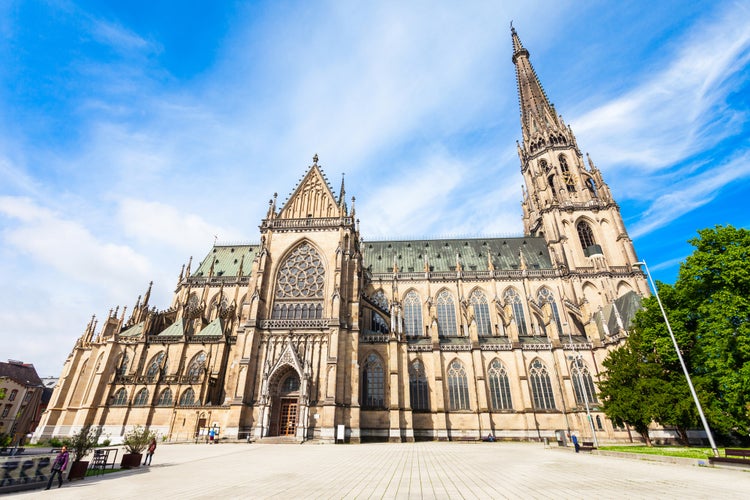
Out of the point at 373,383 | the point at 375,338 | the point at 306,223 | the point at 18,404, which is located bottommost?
the point at 18,404

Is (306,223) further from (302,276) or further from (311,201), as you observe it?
(302,276)

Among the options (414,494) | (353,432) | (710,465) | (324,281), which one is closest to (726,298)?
(710,465)

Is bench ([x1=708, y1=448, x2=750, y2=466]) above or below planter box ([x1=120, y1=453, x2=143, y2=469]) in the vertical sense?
above

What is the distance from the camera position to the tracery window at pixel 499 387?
34188 mm

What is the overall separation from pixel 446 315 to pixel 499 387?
10878 mm

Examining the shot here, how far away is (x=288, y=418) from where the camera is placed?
30031 millimetres

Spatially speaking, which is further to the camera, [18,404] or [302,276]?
[18,404]

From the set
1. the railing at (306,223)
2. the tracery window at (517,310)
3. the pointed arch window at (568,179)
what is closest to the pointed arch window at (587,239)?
the pointed arch window at (568,179)

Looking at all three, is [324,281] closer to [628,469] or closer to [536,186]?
[628,469]

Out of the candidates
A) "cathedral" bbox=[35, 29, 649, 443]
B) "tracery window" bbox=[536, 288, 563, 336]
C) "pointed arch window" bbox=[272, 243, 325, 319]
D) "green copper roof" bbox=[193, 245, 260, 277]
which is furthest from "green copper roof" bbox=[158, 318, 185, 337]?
"tracery window" bbox=[536, 288, 563, 336]

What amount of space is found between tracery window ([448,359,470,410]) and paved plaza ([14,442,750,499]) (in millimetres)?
19396

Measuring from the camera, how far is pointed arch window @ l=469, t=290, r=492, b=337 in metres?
41.6

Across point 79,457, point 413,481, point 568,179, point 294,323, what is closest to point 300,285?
point 294,323

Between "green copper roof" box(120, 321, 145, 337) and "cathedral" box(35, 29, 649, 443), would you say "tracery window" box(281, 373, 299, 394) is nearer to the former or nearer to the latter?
"cathedral" box(35, 29, 649, 443)
